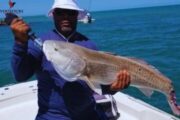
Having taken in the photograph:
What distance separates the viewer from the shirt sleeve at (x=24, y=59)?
3.97m

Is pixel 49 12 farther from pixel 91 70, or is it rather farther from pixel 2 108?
pixel 2 108

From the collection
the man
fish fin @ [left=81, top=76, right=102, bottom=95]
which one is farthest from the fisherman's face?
fish fin @ [left=81, top=76, right=102, bottom=95]

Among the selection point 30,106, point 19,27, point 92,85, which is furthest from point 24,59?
point 30,106

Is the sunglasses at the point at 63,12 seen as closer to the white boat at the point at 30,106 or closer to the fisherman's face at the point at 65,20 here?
the fisherman's face at the point at 65,20

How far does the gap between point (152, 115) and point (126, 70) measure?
6.86 ft

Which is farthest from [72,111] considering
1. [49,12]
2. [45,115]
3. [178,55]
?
[178,55]

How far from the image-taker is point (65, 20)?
164 inches

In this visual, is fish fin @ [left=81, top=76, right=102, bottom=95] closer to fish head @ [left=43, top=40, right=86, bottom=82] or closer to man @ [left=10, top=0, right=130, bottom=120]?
fish head @ [left=43, top=40, right=86, bottom=82]

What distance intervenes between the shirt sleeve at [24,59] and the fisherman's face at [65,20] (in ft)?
1.01

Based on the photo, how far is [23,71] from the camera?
4.13 m

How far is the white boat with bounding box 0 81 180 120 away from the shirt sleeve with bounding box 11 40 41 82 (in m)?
2.08

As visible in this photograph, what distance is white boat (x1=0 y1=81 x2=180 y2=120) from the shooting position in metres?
5.86

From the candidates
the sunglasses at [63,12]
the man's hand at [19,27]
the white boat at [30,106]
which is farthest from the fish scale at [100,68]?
the white boat at [30,106]

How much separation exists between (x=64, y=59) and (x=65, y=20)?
0.58 metres
